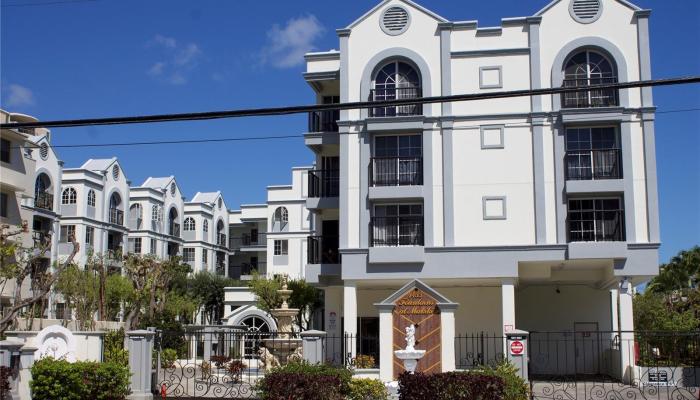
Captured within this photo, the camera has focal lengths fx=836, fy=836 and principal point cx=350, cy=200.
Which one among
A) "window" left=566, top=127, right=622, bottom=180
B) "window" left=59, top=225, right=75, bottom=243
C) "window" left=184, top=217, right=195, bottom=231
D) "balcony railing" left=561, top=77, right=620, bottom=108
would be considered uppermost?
"balcony railing" left=561, top=77, right=620, bottom=108

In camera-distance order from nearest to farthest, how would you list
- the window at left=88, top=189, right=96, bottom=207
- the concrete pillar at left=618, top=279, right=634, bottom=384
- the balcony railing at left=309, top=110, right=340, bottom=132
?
the concrete pillar at left=618, top=279, right=634, bottom=384, the balcony railing at left=309, top=110, right=340, bottom=132, the window at left=88, top=189, right=96, bottom=207

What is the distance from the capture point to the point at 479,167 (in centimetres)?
3172

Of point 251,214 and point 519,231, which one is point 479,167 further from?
point 251,214

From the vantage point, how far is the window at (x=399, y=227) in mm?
32031

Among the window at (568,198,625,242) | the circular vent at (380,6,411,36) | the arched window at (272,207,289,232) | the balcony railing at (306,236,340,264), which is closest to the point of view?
the window at (568,198,625,242)

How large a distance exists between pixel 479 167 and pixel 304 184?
104 ft

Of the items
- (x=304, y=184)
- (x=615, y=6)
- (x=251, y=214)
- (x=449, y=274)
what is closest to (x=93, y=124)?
(x=449, y=274)

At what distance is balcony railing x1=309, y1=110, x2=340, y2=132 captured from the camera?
3508cm

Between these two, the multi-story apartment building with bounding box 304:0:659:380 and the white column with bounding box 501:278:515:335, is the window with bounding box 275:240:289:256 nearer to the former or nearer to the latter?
the multi-story apartment building with bounding box 304:0:659:380

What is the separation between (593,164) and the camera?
3094cm

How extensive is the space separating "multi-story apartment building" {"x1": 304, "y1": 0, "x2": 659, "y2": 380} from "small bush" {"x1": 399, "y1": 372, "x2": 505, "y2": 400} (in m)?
13.4

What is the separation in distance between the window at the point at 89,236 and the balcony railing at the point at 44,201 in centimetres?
424

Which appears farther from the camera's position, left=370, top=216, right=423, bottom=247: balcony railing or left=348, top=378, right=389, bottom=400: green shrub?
left=370, top=216, right=423, bottom=247: balcony railing

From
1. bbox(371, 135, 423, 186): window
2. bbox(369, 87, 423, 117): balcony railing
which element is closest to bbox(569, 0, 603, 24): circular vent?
bbox(369, 87, 423, 117): balcony railing
